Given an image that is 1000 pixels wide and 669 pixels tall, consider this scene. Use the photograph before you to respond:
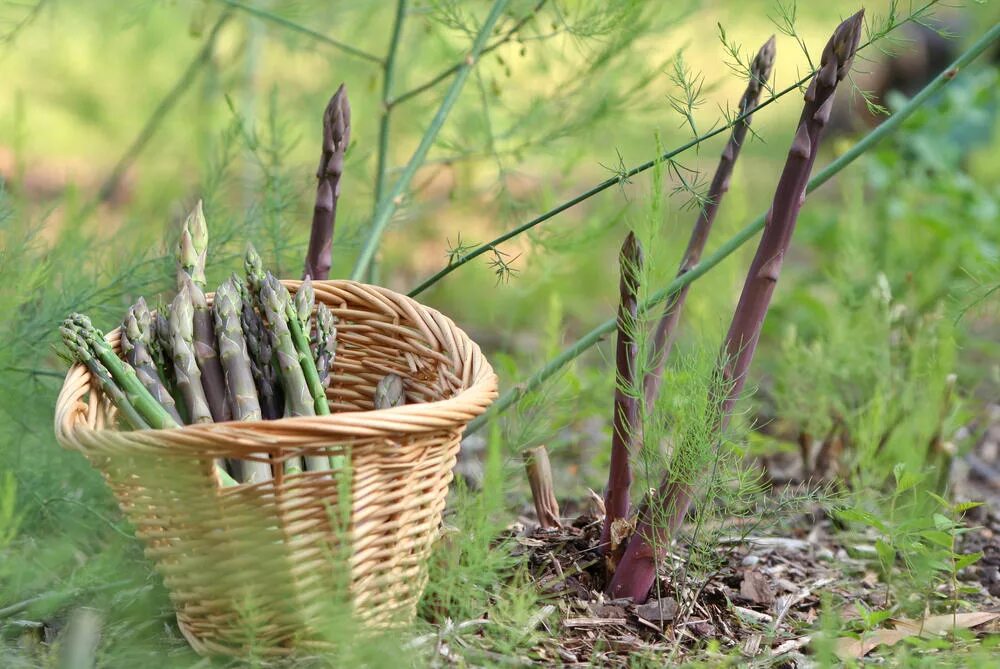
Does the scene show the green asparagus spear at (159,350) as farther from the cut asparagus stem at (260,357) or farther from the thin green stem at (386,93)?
the thin green stem at (386,93)

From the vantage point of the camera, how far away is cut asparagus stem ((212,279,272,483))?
1.38m

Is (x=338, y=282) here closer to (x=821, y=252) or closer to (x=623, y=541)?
(x=623, y=541)

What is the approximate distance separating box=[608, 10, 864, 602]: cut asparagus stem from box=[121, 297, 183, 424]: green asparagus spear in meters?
0.67

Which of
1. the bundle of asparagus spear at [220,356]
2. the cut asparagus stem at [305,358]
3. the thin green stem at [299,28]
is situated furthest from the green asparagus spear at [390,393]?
the thin green stem at [299,28]

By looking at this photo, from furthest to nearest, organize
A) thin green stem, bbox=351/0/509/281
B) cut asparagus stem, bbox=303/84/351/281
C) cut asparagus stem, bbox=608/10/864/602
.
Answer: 1. thin green stem, bbox=351/0/509/281
2. cut asparagus stem, bbox=303/84/351/281
3. cut asparagus stem, bbox=608/10/864/602

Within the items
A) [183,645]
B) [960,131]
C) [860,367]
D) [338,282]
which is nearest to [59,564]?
[183,645]

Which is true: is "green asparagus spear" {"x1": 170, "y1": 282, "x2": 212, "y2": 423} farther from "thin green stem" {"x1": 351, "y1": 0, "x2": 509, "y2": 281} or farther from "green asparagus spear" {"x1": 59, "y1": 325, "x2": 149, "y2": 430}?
"thin green stem" {"x1": 351, "y1": 0, "x2": 509, "y2": 281}

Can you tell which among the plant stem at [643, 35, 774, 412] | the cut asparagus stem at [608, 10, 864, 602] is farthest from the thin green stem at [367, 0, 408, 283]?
the cut asparagus stem at [608, 10, 864, 602]

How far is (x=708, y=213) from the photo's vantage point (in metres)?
1.50

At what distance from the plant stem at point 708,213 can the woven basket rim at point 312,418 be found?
277 millimetres

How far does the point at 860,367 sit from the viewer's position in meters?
2.01

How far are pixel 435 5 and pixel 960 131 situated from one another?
250 cm

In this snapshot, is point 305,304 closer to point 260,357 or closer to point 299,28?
point 260,357

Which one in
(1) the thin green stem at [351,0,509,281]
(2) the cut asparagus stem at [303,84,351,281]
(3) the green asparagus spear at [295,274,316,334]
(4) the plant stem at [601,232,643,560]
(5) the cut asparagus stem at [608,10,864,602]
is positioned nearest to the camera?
(5) the cut asparagus stem at [608,10,864,602]
